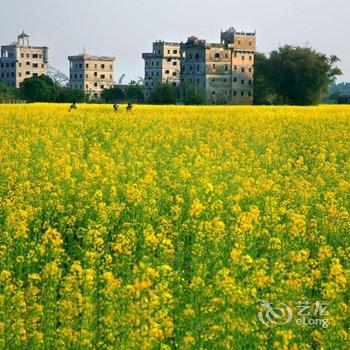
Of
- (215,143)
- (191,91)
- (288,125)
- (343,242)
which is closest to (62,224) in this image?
(343,242)

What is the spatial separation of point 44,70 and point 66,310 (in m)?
132

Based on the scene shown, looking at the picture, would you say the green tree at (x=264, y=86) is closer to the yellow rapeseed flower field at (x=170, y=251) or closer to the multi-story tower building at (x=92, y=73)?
the multi-story tower building at (x=92, y=73)

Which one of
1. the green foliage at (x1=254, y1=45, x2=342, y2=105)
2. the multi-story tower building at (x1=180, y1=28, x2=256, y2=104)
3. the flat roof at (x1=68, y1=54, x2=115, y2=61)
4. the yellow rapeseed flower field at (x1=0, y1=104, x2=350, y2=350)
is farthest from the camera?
the flat roof at (x1=68, y1=54, x2=115, y2=61)

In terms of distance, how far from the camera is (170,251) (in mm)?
6070

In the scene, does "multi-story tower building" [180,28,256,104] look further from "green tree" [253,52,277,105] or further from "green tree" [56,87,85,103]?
"green tree" [253,52,277,105]

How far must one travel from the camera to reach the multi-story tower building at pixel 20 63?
130 m

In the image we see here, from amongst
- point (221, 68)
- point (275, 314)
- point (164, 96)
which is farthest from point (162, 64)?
point (275, 314)

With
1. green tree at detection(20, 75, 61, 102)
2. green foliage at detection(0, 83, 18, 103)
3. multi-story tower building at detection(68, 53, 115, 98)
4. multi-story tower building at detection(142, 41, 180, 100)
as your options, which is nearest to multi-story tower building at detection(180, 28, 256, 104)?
multi-story tower building at detection(142, 41, 180, 100)

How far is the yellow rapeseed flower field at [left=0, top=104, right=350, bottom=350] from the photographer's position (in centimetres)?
500

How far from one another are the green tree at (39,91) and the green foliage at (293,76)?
22.3 m

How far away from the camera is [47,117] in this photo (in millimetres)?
25109

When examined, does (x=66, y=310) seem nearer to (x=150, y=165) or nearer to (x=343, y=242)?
(x=343, y=242)

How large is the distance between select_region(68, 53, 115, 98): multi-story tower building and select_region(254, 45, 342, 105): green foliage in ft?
176

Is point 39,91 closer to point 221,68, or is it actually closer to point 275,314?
point 221,68
